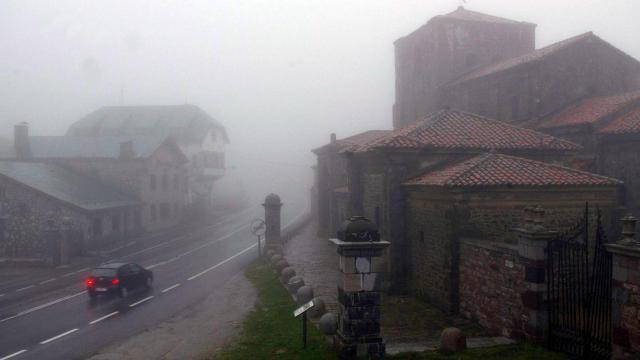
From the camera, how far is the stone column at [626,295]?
924cm

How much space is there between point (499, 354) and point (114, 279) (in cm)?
1608

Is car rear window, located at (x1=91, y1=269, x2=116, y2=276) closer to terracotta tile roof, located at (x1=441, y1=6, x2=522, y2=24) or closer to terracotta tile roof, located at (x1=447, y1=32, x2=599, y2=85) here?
terracotta tile roof, located at (x1=447, y1=32, x2=599, y2=85)

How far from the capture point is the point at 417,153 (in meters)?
20.9

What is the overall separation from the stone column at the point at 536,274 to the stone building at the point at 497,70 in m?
19.1

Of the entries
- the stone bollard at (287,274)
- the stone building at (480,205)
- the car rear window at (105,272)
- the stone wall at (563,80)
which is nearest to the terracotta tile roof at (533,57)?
the stone wall at (563,80)

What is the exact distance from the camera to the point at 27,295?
23734mm

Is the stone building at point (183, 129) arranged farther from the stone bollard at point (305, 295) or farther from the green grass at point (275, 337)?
the stone bollard at point (305, 295)

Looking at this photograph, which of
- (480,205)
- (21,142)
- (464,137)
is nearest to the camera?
(480,205)

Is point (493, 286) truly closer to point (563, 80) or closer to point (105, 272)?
point (105, 272)

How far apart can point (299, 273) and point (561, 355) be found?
15.2 metres

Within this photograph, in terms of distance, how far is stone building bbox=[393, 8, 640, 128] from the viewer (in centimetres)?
3033

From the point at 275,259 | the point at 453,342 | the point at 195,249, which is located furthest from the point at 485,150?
the point at 195,249

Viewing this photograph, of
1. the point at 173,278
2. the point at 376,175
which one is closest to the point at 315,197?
the point at 173,278

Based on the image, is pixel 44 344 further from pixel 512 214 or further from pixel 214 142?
pixel 214 142
